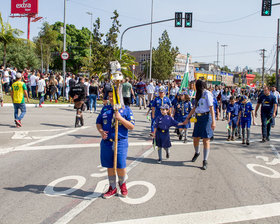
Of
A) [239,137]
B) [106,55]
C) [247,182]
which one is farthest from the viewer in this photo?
[106,55]

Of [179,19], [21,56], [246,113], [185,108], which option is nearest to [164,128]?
[185,108]

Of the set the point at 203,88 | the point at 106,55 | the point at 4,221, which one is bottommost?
the point at 4,221

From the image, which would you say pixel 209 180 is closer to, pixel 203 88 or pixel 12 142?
pixel 203 88

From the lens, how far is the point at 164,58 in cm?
5159

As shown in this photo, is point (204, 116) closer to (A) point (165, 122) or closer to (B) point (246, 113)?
(A) point (165, 122)

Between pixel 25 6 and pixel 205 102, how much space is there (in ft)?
167

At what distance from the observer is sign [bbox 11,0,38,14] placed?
49438 millimetres

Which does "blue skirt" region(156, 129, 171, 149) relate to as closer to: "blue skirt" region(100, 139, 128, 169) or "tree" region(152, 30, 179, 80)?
"blue skirt" region(100, 139, 128, 169)

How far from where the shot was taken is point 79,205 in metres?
4.33

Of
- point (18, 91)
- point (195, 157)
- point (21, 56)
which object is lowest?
point (195, 157)

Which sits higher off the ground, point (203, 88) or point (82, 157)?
point (203, 88)

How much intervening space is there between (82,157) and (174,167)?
228cm

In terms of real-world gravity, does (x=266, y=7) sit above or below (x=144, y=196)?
above

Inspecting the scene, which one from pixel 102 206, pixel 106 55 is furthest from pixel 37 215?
pixel 106 55
